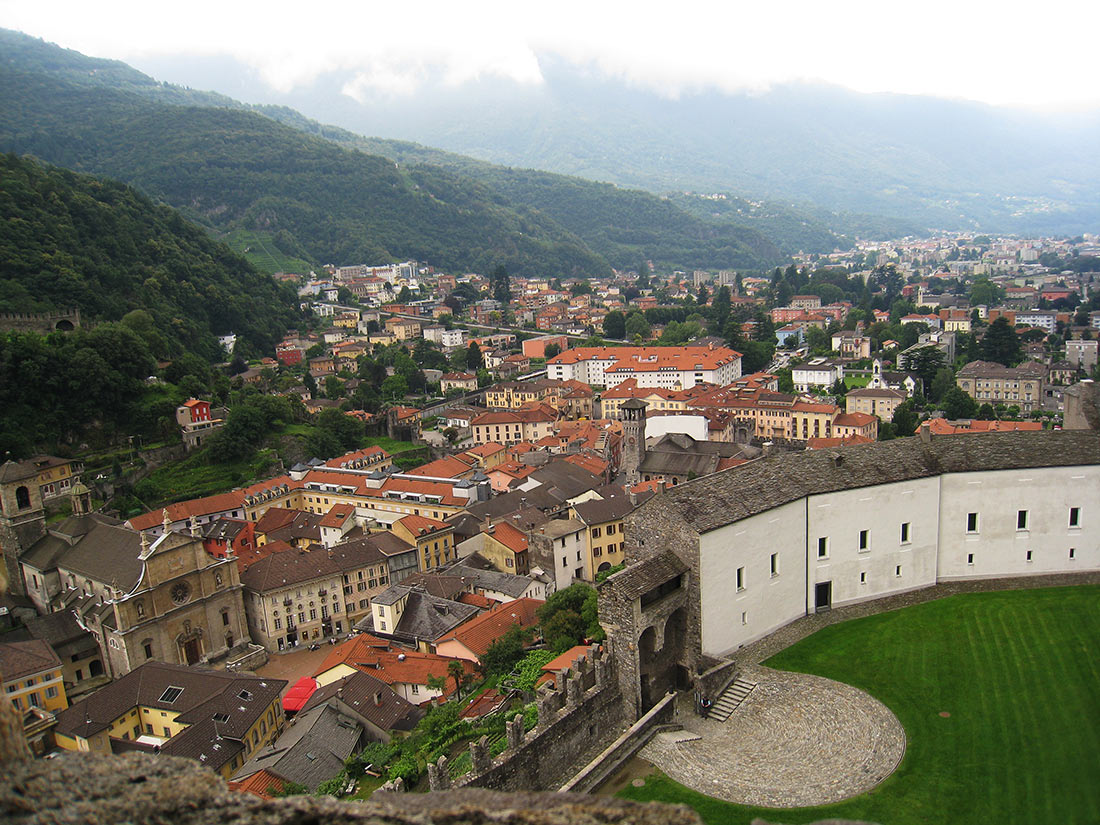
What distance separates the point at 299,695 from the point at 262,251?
153m

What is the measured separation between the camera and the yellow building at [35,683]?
1210 inches

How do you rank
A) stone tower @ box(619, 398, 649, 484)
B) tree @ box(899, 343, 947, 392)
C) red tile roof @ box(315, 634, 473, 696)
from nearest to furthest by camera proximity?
red tile roof @ box(315, 634, 473, 696), stone tower @ box(619, 398, 649, 484), tree @ box(899, 343, 947, 392)

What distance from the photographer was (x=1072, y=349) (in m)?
95.4

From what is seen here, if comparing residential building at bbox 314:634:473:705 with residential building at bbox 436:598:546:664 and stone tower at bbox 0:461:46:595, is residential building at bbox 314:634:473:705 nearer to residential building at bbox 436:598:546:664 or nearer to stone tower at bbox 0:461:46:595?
residential building at bbox 436:598:546:664

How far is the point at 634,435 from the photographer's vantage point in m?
57.6

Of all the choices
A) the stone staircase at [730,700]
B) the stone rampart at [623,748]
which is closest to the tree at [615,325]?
the stone staircase at [730,700]

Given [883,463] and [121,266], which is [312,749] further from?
[121,266]

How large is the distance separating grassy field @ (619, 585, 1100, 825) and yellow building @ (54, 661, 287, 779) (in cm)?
1897

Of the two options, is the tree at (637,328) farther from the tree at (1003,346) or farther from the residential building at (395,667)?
the residential building at (395,667)

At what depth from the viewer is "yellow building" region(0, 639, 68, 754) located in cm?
3073

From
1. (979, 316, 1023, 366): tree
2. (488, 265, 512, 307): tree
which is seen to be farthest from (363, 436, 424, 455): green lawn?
(488, 265, 512, 307): tree

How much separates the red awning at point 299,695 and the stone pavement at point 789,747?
20622mm

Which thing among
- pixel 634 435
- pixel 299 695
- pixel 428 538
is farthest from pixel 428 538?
pixel 634 435

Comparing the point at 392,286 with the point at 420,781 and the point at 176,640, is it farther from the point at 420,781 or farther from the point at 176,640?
the point at 420,781
